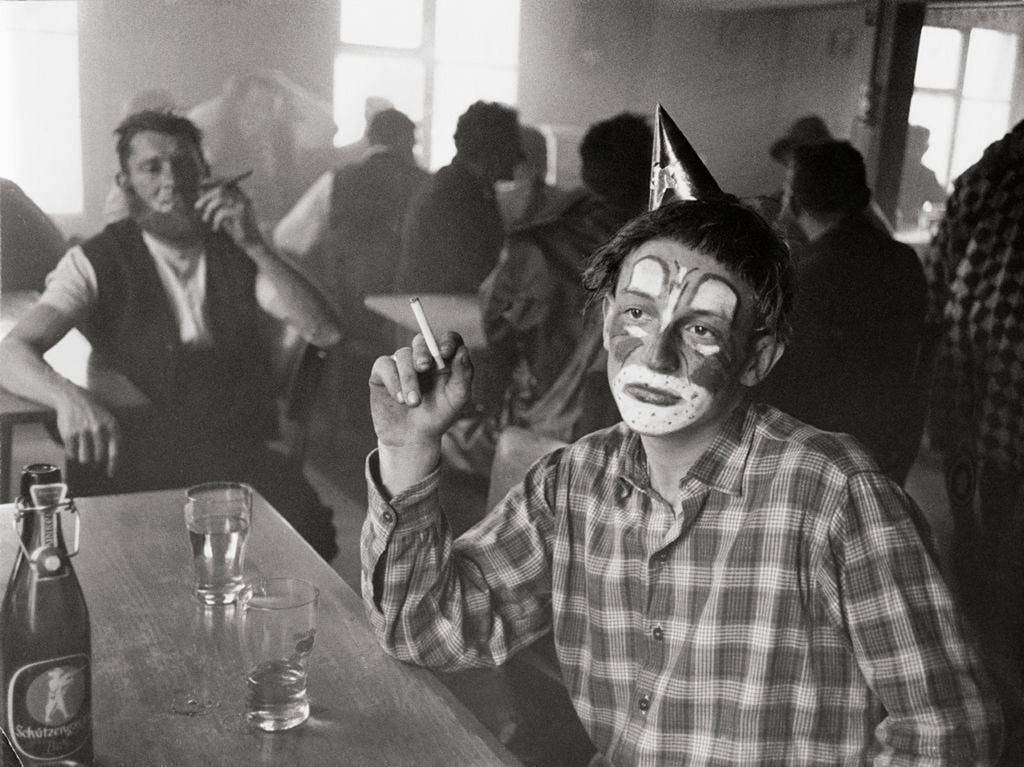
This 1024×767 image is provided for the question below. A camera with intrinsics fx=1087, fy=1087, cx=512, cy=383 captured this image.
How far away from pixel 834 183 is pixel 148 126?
46.4 inches

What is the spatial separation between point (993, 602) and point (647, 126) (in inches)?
38.7

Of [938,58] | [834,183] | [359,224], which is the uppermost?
[938,58]

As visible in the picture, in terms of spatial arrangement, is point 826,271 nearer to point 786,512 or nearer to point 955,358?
point 955,358

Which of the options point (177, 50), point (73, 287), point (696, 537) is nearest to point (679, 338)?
point (696, 537)

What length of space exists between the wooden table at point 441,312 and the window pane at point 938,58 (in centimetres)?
86

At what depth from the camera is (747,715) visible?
4.20 ft

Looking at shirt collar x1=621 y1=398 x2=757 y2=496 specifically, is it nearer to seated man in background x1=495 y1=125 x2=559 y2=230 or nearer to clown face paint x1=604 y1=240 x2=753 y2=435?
clown face paint x1=604 y1=240 x2=753 y2=435

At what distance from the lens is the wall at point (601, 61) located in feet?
6.00

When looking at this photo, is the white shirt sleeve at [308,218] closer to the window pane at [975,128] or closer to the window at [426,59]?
the window at [426,59]

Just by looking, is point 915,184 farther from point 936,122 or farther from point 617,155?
point 617,155

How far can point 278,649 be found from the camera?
1.16 metres

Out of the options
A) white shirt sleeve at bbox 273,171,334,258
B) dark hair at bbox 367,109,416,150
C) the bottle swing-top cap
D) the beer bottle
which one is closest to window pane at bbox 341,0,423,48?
dark hair at bbox 367,109,416,150

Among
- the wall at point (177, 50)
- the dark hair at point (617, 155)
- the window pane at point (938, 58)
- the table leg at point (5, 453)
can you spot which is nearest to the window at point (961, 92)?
the window pane at point (938, 58)

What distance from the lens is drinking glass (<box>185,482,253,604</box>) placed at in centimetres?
139
